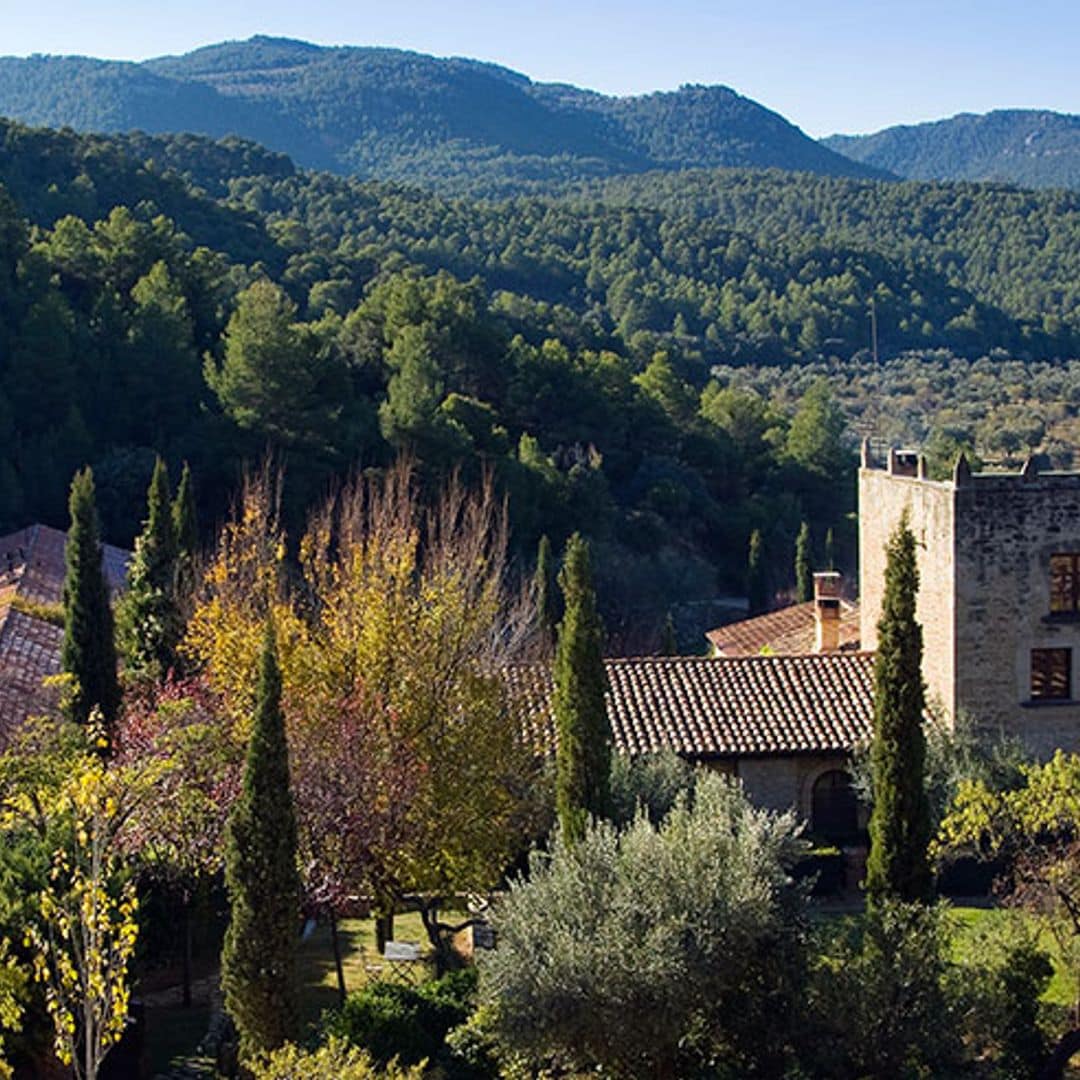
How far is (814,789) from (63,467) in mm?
25529

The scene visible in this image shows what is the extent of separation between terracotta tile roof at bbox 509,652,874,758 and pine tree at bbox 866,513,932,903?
5643mm

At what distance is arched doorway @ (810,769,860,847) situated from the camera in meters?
24.3

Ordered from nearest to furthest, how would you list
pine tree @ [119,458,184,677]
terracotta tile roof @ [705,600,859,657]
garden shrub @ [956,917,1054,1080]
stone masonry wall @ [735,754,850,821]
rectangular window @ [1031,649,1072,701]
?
garden shrub @ [956,917,1054,1080] < rectangular window @ [1031,649,1072,701] < stone masonry wall @ [735,754,850,821] < pine tree @ [119,458,184,677] < terracotta tile roof @ [705,600,859,657]

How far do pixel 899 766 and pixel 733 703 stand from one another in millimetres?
7097

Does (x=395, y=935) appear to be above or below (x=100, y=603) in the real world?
below

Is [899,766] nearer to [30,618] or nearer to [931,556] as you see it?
[931,556]

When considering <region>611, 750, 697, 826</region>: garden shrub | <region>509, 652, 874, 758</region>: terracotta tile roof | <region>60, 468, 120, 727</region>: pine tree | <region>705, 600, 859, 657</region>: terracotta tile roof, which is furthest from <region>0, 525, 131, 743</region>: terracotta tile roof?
<region>705, 600, 859, 657</region>: terracotta tile roof

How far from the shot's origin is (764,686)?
83.9 ft

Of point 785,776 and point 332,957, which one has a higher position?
point 785,776

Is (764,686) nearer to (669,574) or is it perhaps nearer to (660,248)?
(669,574)

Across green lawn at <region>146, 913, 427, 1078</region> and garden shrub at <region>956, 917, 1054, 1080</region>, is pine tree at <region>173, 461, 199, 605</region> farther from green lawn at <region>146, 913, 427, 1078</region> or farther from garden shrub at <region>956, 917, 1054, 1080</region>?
garden shrub at <region>956, 917, 1054, 1080</region>

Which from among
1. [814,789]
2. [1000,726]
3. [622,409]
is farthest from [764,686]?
[622,409]

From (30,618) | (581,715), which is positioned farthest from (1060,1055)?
(30,618)

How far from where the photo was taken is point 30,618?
1182 inches
